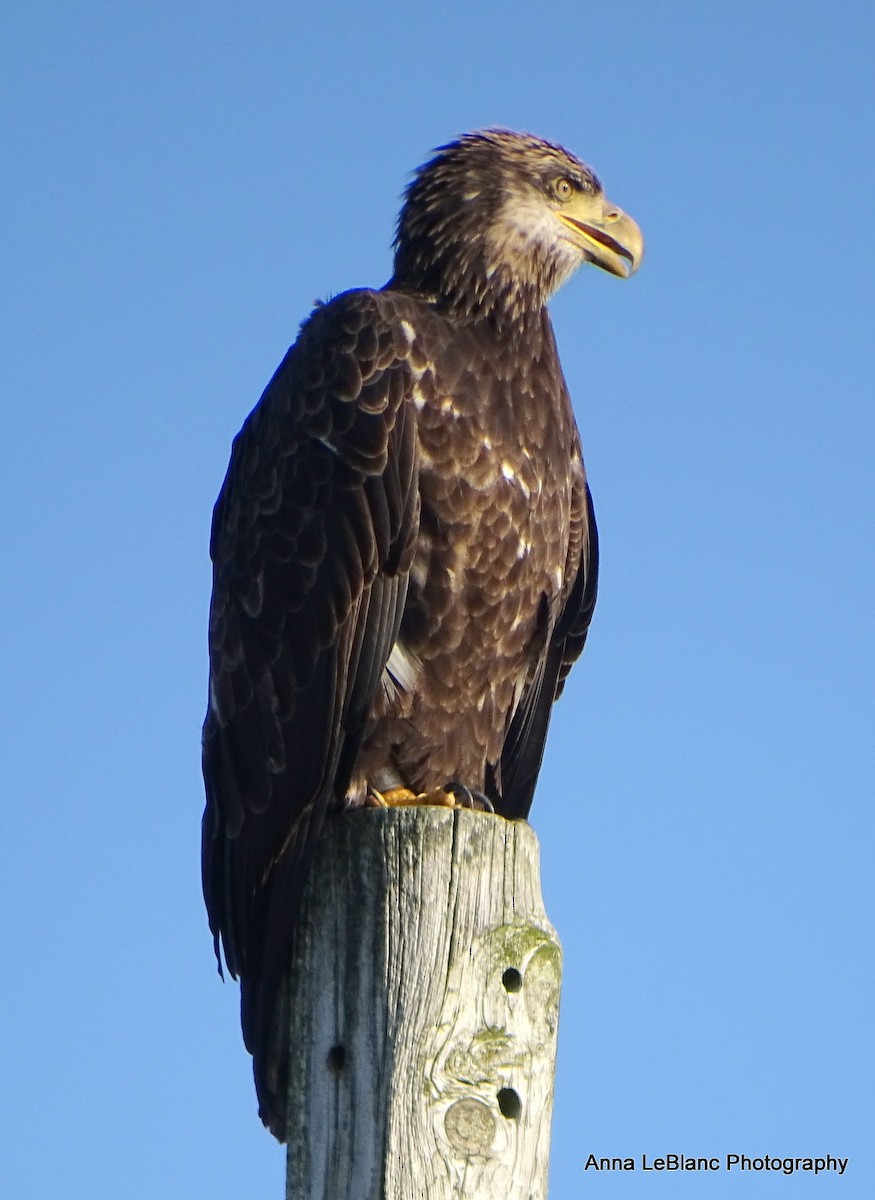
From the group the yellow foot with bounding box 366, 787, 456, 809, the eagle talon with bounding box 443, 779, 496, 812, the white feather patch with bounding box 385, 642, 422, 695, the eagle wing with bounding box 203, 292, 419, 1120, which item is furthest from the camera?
the white feather patch with bounding box 385, 642, 422, 695

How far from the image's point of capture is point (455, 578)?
17.3 feet

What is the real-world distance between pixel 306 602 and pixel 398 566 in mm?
332

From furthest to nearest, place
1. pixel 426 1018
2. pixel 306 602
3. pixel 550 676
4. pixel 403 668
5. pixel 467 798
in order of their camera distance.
Answer: pixel 550 676
pixel 403 668
pixel 306 602
pixel 467 798
pixel 426 1018

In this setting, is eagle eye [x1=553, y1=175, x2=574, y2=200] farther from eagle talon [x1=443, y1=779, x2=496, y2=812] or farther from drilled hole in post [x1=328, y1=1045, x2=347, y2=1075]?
drilled hole in post [x1=328, y1=1045, x2=347, y2=1075]

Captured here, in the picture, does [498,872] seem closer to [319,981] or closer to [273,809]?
[319,981]

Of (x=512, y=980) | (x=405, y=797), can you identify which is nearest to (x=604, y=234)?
(x=405, y=797)

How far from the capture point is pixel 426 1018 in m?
3.27

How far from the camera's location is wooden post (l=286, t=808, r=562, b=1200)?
3.17 meters

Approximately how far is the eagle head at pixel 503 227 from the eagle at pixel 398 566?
0.02 metres

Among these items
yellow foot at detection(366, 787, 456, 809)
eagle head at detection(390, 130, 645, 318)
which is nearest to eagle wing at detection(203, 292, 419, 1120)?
yellow foot at detection(366, 787, 456, 809)

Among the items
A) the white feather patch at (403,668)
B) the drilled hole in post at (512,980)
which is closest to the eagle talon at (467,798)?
the white feather patch at (403,668)

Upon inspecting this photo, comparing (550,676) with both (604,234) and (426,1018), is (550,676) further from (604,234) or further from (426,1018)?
(426,1018)

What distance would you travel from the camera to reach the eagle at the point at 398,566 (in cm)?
506

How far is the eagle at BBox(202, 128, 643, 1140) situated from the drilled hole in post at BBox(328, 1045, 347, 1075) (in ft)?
3.96
